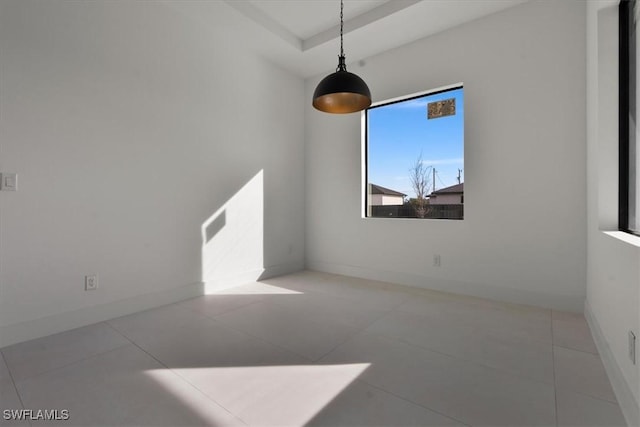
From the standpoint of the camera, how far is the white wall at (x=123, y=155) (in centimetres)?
228

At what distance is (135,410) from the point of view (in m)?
1.50

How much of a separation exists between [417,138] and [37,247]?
390 cm

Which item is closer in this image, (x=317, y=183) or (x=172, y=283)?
(x=172, y=283)

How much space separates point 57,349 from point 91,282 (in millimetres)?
597

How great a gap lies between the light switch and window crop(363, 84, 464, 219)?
349 centimetres

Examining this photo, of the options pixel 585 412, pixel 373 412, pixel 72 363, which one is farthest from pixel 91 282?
pixel 585 412

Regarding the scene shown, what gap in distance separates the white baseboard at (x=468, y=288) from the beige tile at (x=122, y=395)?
279cm

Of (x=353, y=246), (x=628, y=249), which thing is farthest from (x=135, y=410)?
(x=353, y=246)

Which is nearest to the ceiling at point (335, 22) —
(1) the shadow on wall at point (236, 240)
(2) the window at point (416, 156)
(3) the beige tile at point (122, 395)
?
(2) the window at point (416, 156)

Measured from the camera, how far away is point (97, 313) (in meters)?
2.64

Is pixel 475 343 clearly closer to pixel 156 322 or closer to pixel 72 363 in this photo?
pixel 156 322

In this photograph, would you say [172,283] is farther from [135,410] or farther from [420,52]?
[420,52]

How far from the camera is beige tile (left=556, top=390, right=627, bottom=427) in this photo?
140 cm

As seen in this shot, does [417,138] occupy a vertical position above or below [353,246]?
above
